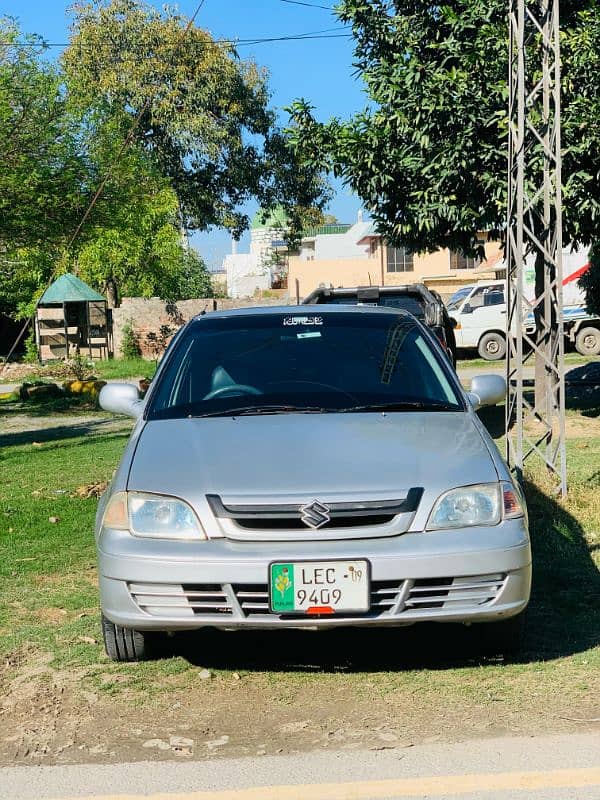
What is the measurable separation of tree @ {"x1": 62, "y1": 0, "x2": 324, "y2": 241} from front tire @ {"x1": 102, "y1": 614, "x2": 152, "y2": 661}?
104 ft

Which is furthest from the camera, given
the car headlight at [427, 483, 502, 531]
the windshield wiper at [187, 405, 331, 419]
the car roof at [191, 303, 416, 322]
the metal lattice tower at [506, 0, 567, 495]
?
the metal lattice tower at [506, 0, 567, 495]

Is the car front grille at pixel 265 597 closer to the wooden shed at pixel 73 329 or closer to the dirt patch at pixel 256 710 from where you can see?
the dirt patch at pixel 256 710

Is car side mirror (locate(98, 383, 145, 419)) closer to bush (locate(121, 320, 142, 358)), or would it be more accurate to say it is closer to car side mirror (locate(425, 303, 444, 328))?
car side mirror (locate(425, 303, 444, 328))

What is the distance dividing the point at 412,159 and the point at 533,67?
1.85 metres

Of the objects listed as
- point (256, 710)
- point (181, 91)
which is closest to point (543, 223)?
point (256, 710)

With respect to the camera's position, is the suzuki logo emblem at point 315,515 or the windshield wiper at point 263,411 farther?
the windshield wiper at point 263,411

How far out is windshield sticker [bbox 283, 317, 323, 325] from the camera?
5992mm

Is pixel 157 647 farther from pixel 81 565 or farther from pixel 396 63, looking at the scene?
pixel 396 63

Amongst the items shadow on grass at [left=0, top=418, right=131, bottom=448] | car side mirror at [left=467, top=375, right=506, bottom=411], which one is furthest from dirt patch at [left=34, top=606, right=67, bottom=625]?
shadow on grass at [left=0, top=418, right=131, bottom=448]

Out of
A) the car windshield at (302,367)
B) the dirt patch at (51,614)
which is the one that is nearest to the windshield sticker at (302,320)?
the car windshield at (302,367)

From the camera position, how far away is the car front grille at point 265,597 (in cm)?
424

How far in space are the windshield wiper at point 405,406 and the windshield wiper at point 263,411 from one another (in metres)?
0.13

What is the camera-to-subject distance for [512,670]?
4.71 meters

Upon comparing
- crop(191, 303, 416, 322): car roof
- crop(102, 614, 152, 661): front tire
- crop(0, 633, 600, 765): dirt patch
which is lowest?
crop(0, 633, 600, 765): dirt patch
